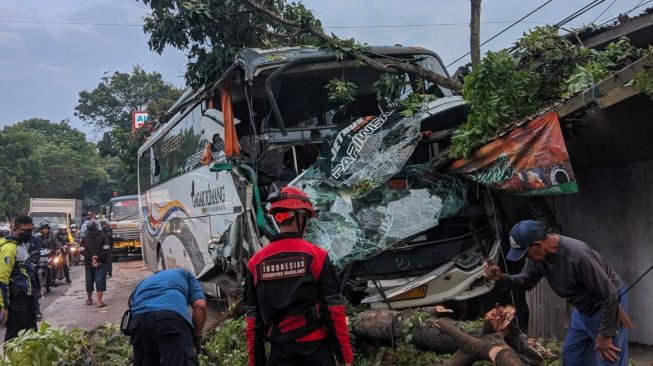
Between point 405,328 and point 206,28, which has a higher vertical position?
point 206,28

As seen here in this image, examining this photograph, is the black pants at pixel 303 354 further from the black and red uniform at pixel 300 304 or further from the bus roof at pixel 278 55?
the bus roof at pixel 278 55

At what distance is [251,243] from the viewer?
577 cm

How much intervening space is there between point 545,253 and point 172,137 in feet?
25.1

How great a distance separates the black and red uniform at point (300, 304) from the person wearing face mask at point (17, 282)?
3823mm

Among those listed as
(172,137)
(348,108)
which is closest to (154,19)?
(172,137)

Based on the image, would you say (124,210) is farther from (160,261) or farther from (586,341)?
(586,341)

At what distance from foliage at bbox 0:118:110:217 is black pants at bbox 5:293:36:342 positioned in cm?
3158

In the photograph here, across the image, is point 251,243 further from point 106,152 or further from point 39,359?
point 106,152

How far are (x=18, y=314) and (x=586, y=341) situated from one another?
5.36 meters

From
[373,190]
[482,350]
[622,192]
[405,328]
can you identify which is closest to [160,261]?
[373,190]

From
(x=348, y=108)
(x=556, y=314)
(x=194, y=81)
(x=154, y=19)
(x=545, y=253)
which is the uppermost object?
(x=154, y=19)

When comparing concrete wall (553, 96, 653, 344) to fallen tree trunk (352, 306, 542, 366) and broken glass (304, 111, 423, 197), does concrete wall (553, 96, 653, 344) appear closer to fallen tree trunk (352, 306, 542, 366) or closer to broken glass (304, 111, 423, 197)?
broken glass (304, 111, 423, 197)

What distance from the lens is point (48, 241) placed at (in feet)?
40.6

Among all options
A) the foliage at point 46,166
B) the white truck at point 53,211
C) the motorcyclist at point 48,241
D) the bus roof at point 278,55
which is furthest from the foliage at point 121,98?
the bus roof at point 278,55
